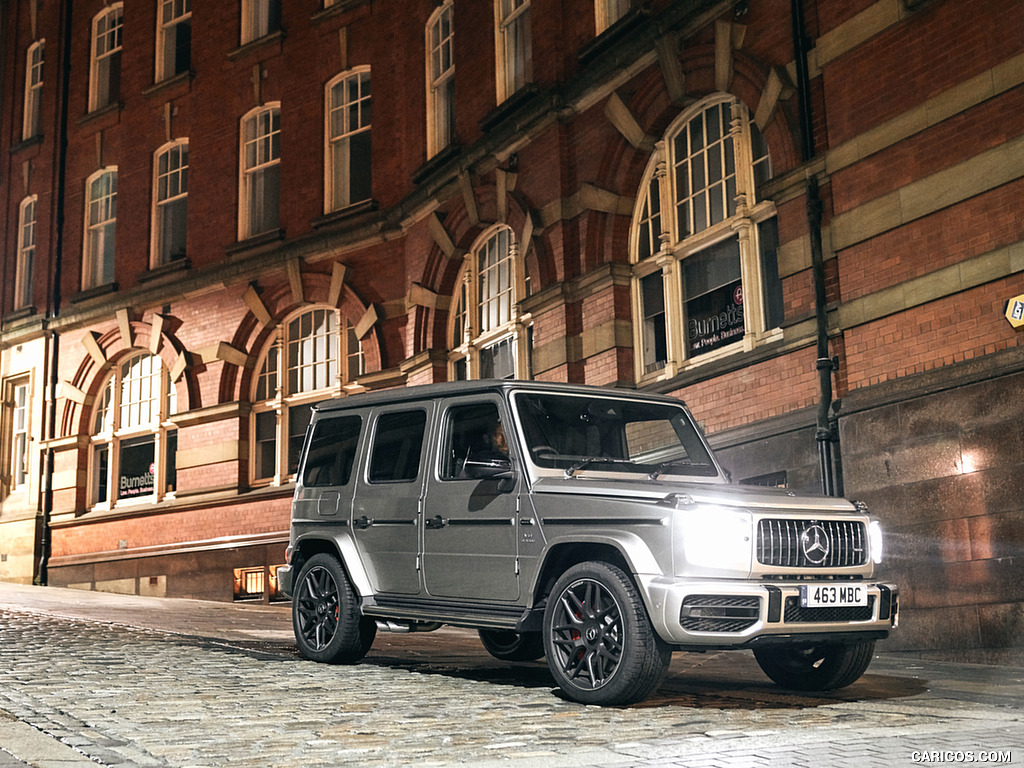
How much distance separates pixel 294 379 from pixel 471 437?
13.4 metres

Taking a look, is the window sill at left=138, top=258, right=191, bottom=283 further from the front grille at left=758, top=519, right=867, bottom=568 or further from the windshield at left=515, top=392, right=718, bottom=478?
the front grille at left=758, top=519, right=867, bottom=568

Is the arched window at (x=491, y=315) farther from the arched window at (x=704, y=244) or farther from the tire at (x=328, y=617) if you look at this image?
the tire at (x=328, y=617)

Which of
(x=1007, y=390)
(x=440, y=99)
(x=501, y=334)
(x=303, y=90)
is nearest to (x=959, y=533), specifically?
(x=1007, y=390)

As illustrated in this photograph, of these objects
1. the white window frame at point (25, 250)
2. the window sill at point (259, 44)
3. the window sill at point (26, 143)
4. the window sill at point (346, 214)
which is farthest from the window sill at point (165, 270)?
the window sill at point (26, 143)

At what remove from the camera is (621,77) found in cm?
1447

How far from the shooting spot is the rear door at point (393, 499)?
7.99m

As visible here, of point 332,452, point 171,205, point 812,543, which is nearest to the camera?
point 812,543

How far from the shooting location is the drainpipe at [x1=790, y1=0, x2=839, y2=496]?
1088 centimetres

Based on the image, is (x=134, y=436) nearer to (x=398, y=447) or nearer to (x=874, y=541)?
(x=398, y=447)

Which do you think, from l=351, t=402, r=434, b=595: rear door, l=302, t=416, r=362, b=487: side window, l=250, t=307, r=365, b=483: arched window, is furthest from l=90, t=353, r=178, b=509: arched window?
l=351, t=402, r=434, b=595: rear door

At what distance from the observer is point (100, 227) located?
2417 centimetres

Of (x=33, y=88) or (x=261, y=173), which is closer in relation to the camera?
(x=261, y=173)

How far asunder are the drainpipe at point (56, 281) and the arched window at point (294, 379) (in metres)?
5.31

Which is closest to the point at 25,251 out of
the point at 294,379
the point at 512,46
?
the point at 294,379
